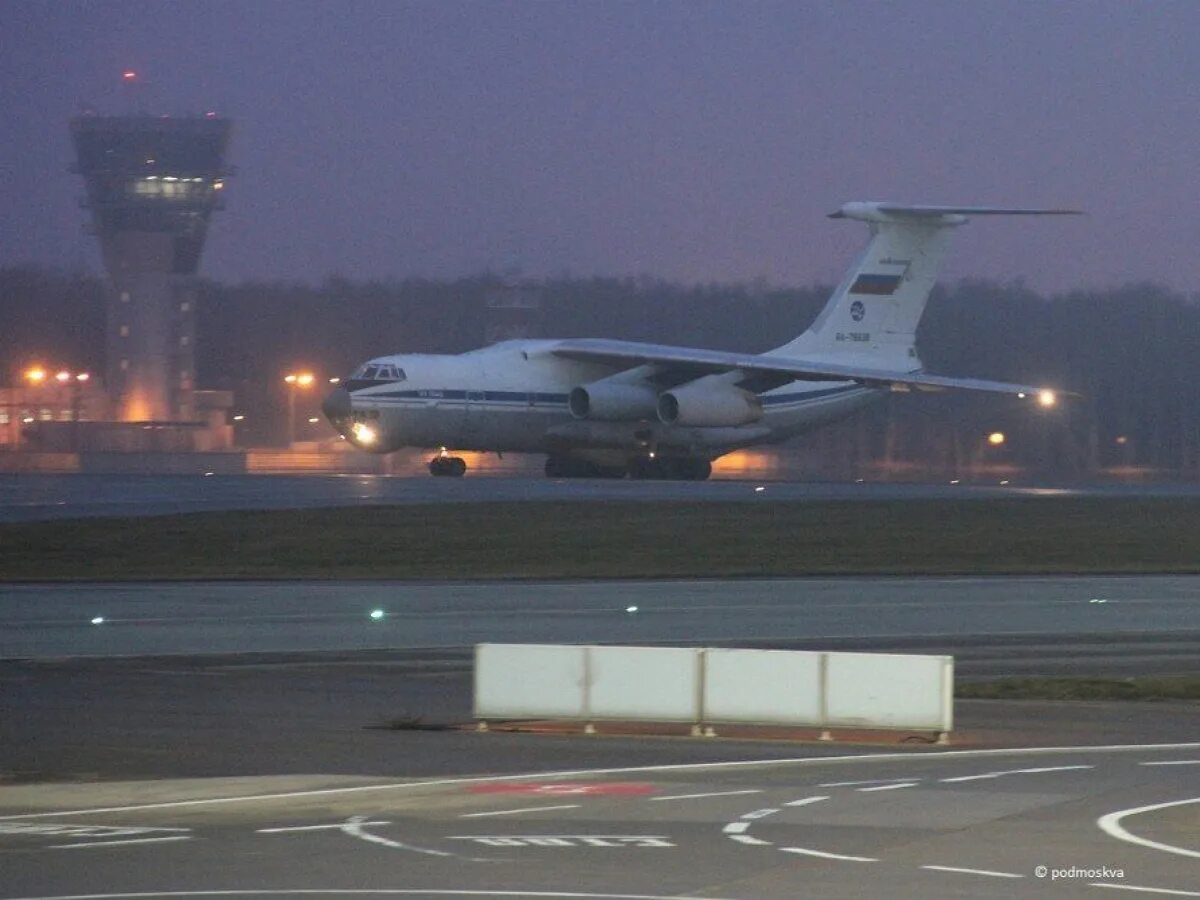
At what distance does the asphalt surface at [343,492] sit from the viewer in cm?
3903

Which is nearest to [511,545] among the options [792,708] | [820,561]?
[820,561]

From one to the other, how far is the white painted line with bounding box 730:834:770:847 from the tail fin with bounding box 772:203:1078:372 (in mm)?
47327

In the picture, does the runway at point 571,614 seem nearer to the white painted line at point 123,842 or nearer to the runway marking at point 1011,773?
the runway marking at point 1011,773

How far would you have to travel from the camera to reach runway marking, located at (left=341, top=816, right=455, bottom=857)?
32.8ft

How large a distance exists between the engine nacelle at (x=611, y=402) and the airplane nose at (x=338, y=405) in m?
6.41

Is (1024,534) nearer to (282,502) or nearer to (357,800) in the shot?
(282,502)

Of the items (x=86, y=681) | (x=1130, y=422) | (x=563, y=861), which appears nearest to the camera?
(x=563, y=861)

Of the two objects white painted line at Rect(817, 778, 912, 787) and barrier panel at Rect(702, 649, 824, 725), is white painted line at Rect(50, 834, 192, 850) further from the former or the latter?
barrier panel at Rect(702, 649, 824, 725)

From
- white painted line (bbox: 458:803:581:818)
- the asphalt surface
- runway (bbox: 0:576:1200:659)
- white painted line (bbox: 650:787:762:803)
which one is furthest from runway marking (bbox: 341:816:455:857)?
the asphalt surface

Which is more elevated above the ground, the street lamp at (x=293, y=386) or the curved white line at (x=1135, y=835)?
the street lamp at (x=293, y=386)

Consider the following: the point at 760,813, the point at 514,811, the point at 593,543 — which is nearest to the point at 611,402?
the point at 593,543

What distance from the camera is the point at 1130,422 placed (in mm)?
80000

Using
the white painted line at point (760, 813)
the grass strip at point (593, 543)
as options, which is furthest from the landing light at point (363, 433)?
the white painted line at point (760, 813)

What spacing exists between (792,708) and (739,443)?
3977 cm
